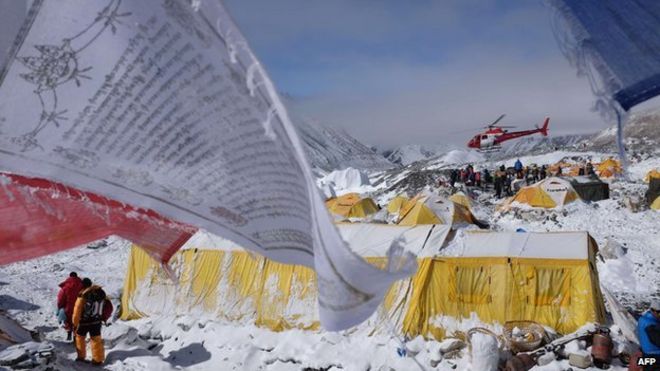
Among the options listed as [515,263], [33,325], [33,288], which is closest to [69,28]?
[515,263]

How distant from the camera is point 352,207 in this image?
23828 mm

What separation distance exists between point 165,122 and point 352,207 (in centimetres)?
2208

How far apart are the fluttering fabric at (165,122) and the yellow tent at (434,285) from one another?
581 cm

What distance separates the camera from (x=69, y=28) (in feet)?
5.46

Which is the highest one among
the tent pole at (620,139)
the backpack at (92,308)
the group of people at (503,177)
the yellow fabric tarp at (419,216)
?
the group of people at (503,177)

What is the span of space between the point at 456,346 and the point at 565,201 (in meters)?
13.9

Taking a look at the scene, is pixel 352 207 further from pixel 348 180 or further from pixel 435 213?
pixel 348 180

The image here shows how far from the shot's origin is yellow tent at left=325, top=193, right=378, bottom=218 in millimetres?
23566

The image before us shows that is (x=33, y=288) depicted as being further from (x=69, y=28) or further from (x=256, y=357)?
(x=69, y=28)

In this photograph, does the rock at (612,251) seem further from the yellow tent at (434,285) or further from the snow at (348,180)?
the snow at (348,180)

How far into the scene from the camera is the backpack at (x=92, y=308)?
8641 mm

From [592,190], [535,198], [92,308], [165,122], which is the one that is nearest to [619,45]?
[165,122]

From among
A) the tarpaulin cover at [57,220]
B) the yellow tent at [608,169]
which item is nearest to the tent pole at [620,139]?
the tarpaulin cover at [57,220]

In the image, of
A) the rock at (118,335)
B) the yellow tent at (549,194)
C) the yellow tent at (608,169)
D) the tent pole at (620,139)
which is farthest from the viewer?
the yellow tent at (608,169)
